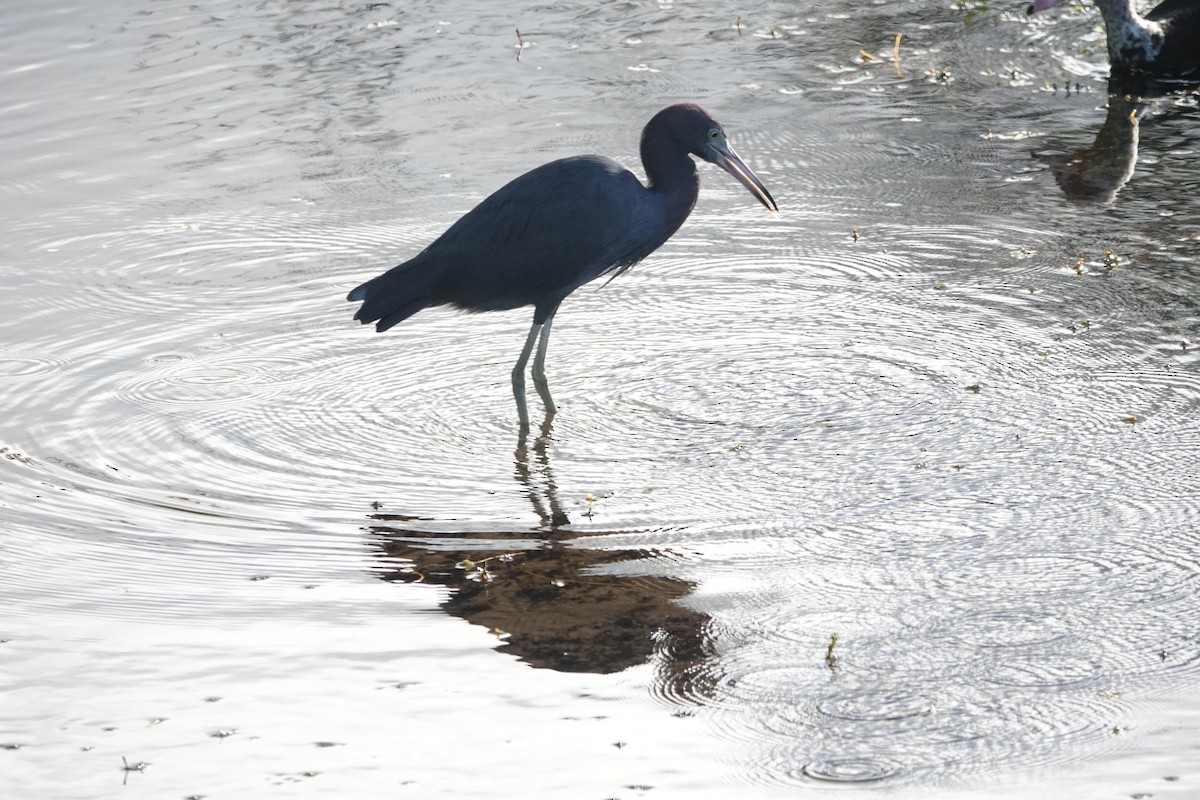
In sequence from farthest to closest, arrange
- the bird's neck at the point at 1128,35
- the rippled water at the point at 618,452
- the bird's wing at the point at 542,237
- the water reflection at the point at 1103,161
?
the bird's neck at the point at 1128,35 < the water reflection at the point at 1103,161 < the bird's wing at the point at 542,237 < the rippled water at the point at 618,452

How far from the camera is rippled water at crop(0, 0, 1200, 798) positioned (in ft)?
13.8

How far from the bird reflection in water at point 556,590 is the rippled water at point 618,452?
17 mm

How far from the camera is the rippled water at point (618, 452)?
420 cm

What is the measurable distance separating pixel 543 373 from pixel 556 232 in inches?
24.8

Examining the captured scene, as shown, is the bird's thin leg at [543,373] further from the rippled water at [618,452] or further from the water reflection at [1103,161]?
the water reflection at [1103,161]

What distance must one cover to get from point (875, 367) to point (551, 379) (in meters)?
1.44

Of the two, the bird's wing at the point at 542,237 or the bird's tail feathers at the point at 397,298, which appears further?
the bird's tail feathers at the point at 397,298

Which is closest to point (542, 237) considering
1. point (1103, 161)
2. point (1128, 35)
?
point (1103, 161)

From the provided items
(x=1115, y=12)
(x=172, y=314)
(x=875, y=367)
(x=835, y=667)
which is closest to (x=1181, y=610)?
(x=835, y=667)

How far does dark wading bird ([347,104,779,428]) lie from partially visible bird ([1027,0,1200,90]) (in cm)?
493

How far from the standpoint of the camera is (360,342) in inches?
287

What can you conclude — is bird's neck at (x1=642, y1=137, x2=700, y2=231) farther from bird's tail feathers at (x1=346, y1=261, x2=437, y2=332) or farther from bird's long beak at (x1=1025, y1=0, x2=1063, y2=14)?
bird's long beak at (x1=1025, y1=0, x2=1063, y2=14)

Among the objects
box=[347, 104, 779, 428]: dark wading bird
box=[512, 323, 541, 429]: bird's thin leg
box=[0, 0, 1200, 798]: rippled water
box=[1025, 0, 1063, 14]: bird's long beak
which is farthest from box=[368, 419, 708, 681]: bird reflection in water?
box=[1025, 0, 1063, 14]: bird's long beak

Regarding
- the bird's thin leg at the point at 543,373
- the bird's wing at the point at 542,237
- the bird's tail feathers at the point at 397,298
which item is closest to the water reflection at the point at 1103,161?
the bird's wing at the point at 542,237
